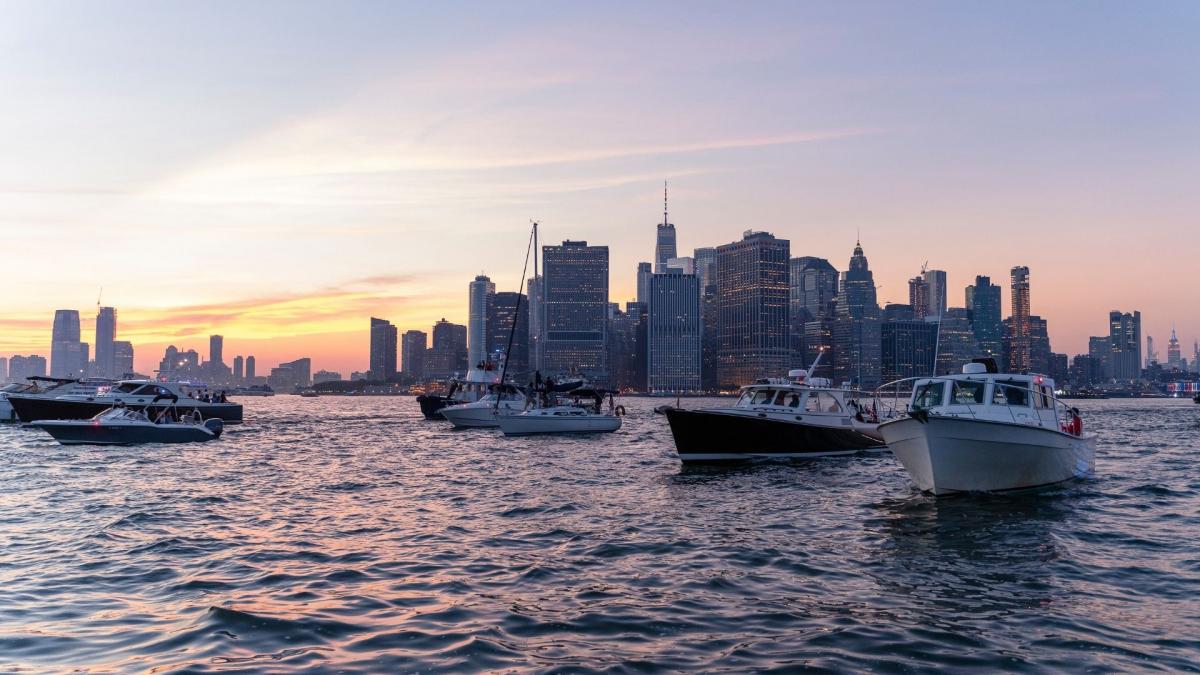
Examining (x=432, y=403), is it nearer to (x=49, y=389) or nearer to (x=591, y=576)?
(x=49, y=389)

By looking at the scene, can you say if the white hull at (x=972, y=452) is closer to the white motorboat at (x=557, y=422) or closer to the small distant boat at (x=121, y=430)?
the white motorboat at (x=557, y=422)

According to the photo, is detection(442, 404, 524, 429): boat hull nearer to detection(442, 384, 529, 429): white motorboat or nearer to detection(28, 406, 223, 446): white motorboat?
detection(442, 384, 529, 429): white motorboat

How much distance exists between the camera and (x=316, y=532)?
20.3 metres

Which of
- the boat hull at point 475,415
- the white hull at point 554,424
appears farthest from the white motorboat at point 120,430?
the boat hull at point 475,415

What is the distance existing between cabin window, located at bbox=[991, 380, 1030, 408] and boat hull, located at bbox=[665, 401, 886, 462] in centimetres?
1215

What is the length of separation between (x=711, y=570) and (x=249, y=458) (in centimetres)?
3463

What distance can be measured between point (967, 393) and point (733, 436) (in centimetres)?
1246

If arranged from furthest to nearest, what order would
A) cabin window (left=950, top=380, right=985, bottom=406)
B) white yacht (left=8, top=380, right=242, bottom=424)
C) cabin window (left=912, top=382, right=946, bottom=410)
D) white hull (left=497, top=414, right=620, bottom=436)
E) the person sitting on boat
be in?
white hull (left=497, top=414, right=620, bottom=436), white yacht (left=8, top=380, right=242, bottom=424), the person sitting on boat, cabin window (left=912, top=382, right=946, bottom=410), cabin window (left=950, top=380, right=985, bottom=406)

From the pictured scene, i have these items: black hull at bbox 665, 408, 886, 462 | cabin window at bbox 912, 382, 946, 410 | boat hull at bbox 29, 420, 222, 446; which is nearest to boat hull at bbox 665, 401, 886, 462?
black hull at bbox 665, 408, 886, 462

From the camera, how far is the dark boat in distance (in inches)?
1496

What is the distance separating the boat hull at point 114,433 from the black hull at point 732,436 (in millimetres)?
32672

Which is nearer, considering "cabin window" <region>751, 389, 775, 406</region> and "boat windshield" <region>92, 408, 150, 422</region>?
"cabin window" <region>751, 389, 775, 406</region>

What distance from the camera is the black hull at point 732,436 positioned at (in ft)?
124

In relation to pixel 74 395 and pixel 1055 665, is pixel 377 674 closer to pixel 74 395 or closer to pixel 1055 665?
pixel 1055 665
